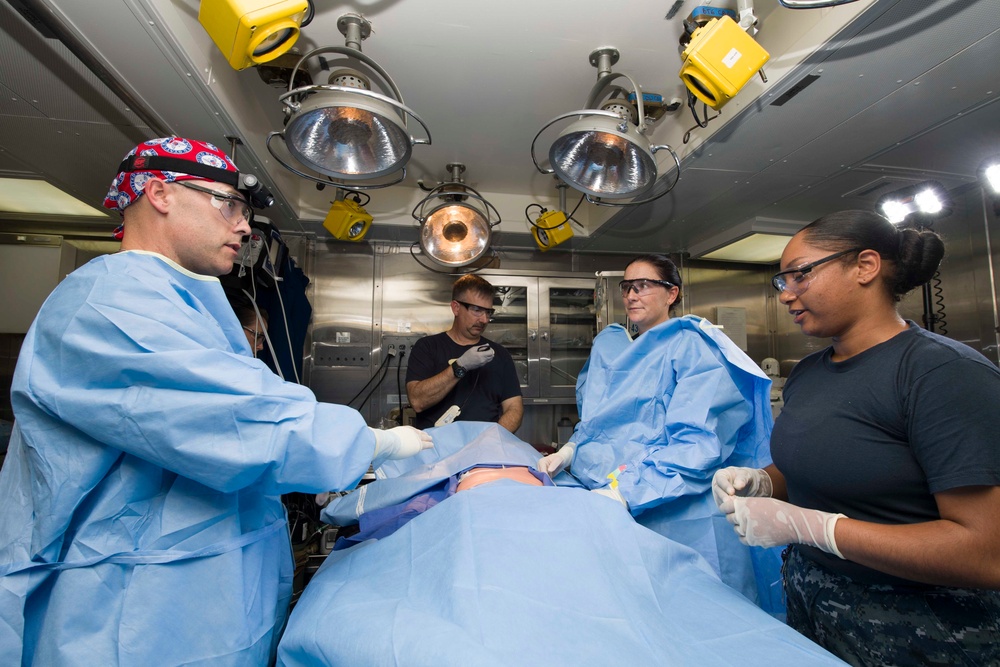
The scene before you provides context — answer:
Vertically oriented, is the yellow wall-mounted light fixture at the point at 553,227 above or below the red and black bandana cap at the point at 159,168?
above

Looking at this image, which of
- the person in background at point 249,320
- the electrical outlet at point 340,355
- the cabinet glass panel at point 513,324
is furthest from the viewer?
the cabinet glass panel at point 513,324

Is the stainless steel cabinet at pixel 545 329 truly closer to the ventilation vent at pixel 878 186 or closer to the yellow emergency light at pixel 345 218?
the yellow emergency light at pixel 345 218

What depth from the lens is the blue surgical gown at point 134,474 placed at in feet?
2.93

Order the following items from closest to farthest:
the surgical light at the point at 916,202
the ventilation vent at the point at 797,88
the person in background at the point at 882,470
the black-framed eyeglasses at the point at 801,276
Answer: the person in background at the point at 882,470, the black-framed eyeglasses at the point at 801,276, the ventilation vent at the point at 797,88, the surgical light at the point at 916,202

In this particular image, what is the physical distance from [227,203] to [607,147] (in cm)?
154

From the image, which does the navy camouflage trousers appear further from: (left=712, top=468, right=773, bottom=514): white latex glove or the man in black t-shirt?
the man in black t-shirt

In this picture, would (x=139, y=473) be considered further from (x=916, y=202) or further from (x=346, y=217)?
(x=916, y=202)

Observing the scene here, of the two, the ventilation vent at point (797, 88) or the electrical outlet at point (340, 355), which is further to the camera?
the electrical outlet at point (340, 355)

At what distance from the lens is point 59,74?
5.66 feet

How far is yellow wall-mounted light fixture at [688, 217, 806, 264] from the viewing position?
129 inches

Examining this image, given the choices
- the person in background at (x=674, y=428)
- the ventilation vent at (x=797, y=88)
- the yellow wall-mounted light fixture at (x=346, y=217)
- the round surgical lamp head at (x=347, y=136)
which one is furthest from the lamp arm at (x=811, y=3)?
the yellow wall-mounted light fixture at (x=346, y=217)

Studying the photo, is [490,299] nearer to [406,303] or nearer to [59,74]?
[406,303]

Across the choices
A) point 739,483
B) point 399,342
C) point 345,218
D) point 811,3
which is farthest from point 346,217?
point 739,483

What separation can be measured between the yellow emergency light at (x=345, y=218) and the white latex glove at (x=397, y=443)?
2.25 m
